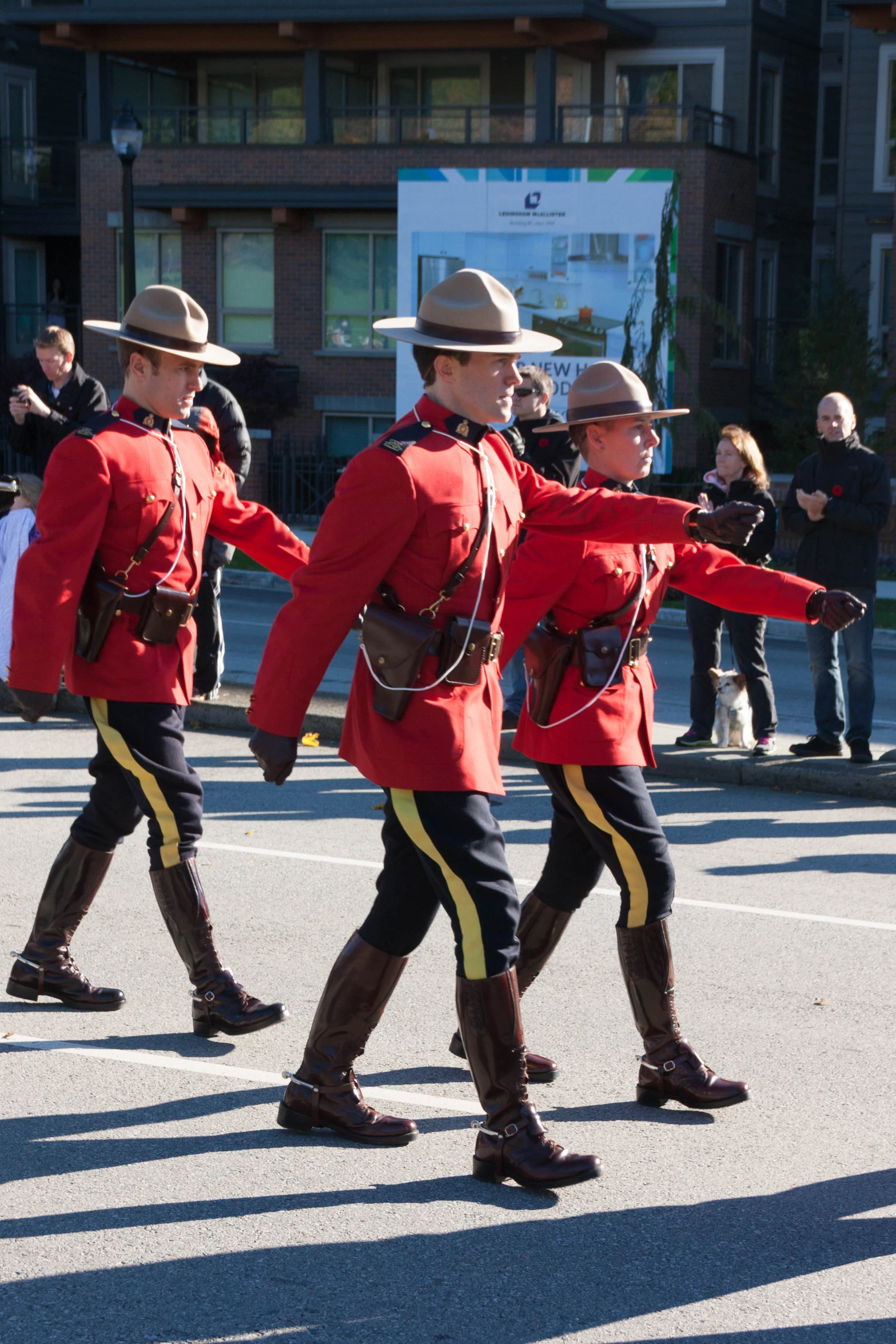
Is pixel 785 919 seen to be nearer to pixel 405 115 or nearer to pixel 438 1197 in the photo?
pixel 438 1197

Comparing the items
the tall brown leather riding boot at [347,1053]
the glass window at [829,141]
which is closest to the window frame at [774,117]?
the glass window at [829,141]

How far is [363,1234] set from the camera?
399 centimetres

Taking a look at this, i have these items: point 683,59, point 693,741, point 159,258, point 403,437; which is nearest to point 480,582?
point 403,437

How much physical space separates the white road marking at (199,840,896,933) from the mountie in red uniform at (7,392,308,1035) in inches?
65.8

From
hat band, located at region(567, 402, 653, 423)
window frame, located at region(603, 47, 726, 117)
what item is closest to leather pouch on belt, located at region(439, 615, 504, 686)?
hat band, located at region(567, 402, 653, 423)

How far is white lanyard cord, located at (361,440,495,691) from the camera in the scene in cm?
428

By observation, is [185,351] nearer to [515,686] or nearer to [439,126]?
[515,686]

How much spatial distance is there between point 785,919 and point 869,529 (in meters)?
3.73

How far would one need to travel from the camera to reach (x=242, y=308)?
1318 inches

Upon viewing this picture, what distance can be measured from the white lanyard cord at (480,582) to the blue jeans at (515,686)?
20.4 feet

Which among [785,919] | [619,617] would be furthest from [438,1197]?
[785,919]

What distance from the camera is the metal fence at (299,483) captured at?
29422mm

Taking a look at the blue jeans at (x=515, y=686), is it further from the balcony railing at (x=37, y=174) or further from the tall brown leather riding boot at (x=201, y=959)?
the balcony railing at (x=37, y=174)

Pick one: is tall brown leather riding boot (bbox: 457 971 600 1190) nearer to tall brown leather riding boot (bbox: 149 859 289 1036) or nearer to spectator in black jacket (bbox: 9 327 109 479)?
tall brown leather riding boot (bbox: 149 859 289 1036)
